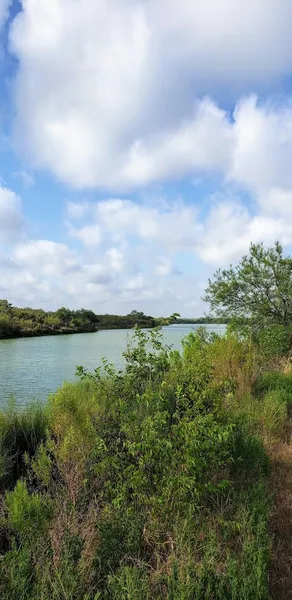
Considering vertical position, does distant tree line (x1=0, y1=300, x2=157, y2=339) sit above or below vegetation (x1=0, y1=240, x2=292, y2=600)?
above

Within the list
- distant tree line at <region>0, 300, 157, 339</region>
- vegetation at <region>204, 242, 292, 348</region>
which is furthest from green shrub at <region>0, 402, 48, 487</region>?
distant tree line at <region>0, 300, 157, 339</region>

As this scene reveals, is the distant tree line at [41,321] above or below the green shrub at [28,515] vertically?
above

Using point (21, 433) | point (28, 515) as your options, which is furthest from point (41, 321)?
point (28, 515)

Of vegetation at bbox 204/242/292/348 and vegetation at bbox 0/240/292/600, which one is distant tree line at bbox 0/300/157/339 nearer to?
vegetation at bbox 204/242/292/348

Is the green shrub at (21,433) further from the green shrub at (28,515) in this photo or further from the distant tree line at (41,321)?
the distant tree line at (41,321)

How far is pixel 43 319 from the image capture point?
6219 cm

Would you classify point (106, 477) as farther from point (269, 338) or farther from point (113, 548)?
point (269, 338)

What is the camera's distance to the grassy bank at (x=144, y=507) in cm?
275

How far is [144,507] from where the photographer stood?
3.79 metres

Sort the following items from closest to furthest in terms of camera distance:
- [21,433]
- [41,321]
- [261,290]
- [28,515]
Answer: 1. [28,515]
2. [21,433]
3. [261,290]
4. [41,321]

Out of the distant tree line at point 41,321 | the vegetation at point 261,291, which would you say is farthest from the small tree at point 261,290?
the distant tree line at point 41,321

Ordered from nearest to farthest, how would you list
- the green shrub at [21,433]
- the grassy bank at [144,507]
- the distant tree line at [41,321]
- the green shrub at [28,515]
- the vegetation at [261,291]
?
1. the grassy bank at [144,507]
2. the green shrub at [28,515]
3. the green shrub at [21,433]
4. the vegetation at [261,291]
5. the distant tree line at [41,321]

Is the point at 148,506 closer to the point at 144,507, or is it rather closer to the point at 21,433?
the point at 144,507

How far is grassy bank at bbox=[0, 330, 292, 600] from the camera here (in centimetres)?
275
